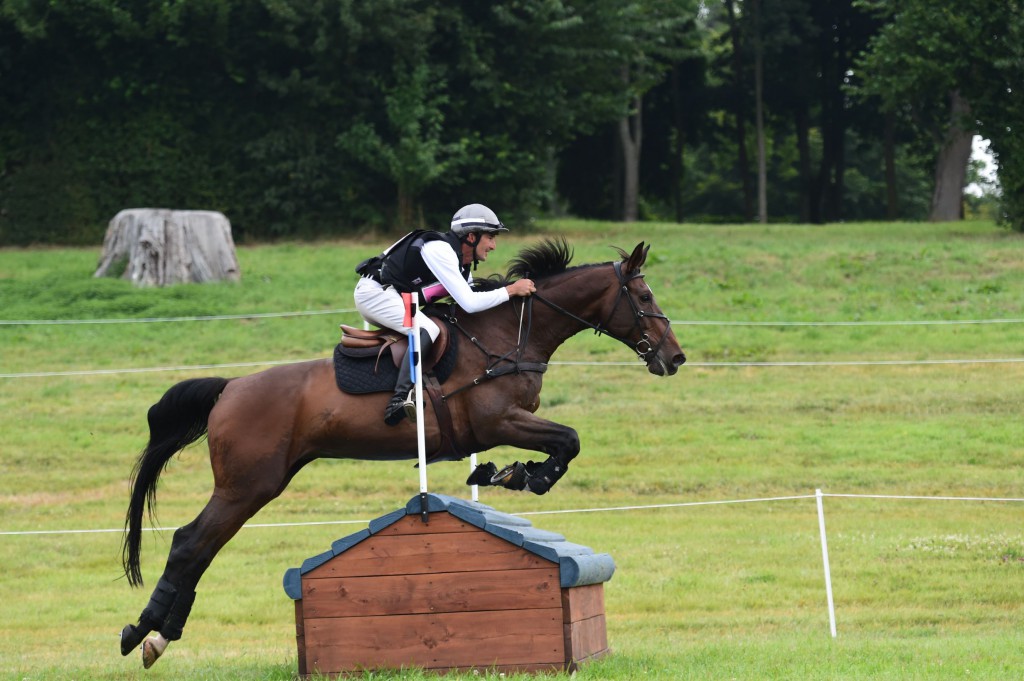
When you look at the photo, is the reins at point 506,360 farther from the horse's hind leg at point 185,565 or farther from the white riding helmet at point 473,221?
the horse's hind leg at point 185,565

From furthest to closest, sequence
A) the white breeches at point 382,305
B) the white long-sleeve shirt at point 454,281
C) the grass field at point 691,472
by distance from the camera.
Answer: the grass field at point 691,472
the white breeches at point 382,305
the white long-sleeve shirt at point 454,281

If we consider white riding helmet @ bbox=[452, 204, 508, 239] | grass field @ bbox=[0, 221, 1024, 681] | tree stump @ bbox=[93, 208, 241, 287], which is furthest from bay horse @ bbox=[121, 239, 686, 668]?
tree stump @ bbox=[93, 208, 241, 287]

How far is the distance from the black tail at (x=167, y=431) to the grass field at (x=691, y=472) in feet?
2.87

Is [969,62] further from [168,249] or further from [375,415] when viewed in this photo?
[375,415]

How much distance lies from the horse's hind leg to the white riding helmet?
6.52ft

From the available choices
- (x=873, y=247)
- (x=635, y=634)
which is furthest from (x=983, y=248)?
(x=635, y=634)

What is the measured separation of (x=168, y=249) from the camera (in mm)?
21781

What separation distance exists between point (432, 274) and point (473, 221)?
44 centimetres

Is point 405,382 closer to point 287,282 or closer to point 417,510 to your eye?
point 417,510

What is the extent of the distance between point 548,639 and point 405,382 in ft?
5.68

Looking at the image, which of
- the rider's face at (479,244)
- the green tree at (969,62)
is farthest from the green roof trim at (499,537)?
the green tree at (969,62)

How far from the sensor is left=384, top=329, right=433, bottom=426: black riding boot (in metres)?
7.67

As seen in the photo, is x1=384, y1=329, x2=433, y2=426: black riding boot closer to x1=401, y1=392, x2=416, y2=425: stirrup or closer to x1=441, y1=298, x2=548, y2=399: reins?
x1=401, y1=392, x2=416, y2=425: stirrup

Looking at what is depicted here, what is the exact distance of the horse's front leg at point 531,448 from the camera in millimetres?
7559
